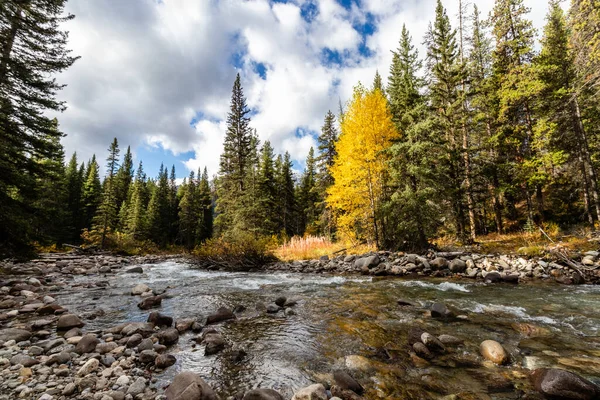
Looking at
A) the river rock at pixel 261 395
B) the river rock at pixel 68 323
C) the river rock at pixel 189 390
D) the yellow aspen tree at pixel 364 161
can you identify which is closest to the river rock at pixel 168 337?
the river rock at pixel 189 390

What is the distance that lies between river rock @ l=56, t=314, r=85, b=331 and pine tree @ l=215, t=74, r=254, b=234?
1996 centimetres

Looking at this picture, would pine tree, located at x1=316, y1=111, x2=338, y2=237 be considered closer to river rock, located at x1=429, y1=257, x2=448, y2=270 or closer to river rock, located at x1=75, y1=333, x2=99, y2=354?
river rock, located at x1=429, y1=257, x2=448, y2=270

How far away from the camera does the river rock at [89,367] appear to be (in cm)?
333

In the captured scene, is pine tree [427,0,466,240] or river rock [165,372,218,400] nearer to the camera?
river rock [165,372,218,400]

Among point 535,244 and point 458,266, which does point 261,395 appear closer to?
point 458,266

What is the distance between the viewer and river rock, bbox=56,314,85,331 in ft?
16.1

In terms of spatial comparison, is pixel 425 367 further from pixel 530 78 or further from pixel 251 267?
pixel 530 78

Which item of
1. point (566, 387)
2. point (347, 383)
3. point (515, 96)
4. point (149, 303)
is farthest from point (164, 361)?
point (515, 96)

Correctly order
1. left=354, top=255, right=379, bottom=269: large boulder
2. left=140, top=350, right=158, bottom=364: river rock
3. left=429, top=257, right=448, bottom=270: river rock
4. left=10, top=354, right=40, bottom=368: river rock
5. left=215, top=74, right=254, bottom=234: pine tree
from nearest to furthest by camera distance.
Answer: left=10, top=354, right=40, bottom=368: river rock, left=140, top=350, right=158, bottom=364: river rock, left=429, top=257, right=448, bottom=270: river rock, left=354, top=255, right=379, bottom=269: large boulder, left=215, top=74, right=254, bottom=234: pine tree

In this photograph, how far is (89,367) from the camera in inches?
136

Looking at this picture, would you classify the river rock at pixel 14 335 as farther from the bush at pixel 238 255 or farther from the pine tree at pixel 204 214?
the pine tree at pixel 204 214

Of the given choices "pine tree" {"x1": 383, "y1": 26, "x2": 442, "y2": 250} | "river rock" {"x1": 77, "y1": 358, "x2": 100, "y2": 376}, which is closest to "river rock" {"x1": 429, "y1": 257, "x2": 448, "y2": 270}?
"pine tree" {"x1": 383, "y1": 26, "x2": 442, "y2": 250}

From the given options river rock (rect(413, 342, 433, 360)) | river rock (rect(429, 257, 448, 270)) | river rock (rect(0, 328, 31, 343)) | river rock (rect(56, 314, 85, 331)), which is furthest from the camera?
river rock (rect(429, 257, 448, 270))

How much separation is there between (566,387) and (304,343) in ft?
10.9
